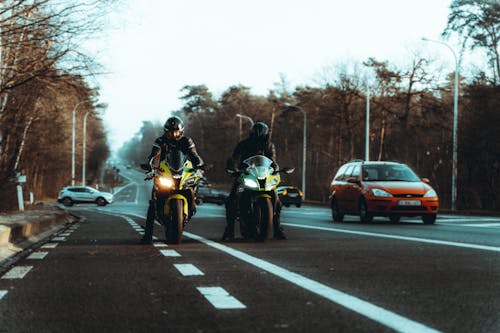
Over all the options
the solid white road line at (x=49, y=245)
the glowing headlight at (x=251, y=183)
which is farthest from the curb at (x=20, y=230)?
the glowing headlight at (x=251, y=183)

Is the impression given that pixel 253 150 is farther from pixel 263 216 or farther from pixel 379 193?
pixel 379 193

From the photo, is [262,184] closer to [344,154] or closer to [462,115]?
[462,115]

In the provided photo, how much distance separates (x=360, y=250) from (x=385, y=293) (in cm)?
404

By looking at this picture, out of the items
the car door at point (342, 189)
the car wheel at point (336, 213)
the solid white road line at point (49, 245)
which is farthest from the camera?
the car wheel at point (336, 213)

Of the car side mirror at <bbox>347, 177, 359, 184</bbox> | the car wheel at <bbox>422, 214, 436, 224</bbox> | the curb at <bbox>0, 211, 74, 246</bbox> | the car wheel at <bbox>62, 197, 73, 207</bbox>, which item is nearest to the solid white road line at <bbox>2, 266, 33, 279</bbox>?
the curb at <bbox>0, 211, 74, 246</bbox>

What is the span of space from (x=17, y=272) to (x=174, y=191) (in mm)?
3543

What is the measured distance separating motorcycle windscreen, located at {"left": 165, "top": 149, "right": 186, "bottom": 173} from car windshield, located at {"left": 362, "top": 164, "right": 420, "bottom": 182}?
29.7ft

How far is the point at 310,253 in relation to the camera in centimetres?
967

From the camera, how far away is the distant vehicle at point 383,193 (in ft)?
59.7

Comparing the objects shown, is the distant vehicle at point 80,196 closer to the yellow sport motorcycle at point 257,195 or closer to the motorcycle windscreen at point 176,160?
the yellow sport motorcycle at point 257,195

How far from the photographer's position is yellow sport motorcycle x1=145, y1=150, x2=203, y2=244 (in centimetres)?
1100

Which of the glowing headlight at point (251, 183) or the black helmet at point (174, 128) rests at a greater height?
the black helmet at point (174, 128)

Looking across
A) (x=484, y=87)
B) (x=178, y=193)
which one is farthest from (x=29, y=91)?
(x=484, y=87)

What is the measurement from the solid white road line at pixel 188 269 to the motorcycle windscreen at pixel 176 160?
3.00 metres
